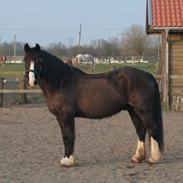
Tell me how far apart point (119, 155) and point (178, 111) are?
7.32 metres

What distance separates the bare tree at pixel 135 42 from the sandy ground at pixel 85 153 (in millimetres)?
51063

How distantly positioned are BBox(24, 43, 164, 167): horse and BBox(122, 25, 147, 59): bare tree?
55.6m

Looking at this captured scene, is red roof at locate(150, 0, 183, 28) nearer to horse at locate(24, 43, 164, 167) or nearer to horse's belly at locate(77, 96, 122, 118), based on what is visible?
horse at locate(24, 43, 164, 167)

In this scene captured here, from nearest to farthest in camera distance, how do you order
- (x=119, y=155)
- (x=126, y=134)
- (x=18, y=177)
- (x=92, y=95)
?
(x=18, y=177), (x=92, y=95), (x=119, y=155), (x=126, y=134)

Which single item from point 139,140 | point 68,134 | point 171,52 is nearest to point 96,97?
point 68,134

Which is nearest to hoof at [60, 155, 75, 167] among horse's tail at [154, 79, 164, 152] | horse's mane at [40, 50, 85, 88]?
horse's mane at [40, 50, 85, 88]

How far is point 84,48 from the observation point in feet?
268

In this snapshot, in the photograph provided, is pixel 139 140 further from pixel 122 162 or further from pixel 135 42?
pixel 135 42

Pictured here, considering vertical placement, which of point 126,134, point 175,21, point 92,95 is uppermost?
point 175,21

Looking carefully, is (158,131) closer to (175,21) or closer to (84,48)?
(175,21)

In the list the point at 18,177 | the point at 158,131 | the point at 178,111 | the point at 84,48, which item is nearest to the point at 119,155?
the point at 158,131

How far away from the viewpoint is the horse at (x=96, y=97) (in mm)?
7121

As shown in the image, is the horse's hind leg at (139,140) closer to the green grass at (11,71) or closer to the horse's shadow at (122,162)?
the horse's shadow at (122,162)

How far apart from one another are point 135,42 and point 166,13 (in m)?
48.2
